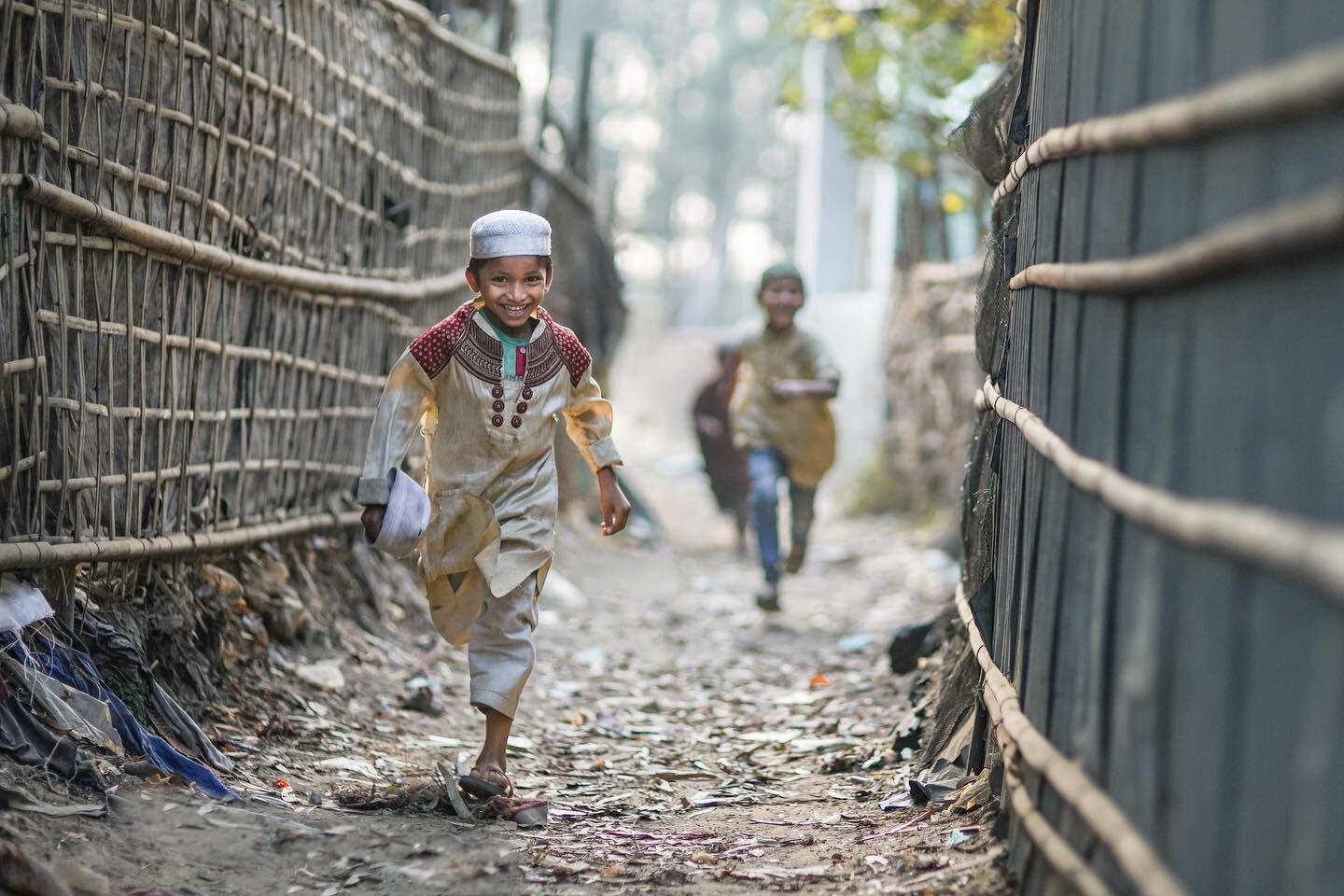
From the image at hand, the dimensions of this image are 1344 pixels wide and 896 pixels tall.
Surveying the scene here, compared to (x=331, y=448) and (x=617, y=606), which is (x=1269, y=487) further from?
(x=617, y=606)

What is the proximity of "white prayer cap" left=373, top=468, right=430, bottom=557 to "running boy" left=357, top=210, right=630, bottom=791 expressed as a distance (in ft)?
0.23

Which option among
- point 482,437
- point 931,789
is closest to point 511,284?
point 482,437

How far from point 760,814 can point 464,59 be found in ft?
15.1

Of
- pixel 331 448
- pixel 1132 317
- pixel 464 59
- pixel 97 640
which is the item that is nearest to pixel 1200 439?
pixel 1132 317

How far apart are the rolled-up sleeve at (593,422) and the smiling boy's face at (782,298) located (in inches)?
137

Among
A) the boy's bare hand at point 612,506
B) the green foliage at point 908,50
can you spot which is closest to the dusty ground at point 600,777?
the boy's bare hand at point 612,506


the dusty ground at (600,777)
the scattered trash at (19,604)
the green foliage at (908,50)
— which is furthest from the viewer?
the green foliage at (908,50)

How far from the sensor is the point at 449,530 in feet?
13.2

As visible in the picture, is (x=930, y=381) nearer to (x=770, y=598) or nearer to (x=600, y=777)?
(x=770, y=598)

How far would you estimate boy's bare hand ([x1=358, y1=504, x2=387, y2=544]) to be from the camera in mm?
3789

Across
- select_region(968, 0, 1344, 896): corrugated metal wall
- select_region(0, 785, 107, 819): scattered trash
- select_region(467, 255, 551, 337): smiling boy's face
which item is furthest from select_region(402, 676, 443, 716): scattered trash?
select_region(968, 0, 1344, 896): corrugated metal wall

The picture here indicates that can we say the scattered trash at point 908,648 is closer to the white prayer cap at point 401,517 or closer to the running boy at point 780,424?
the running boy at point 780,424

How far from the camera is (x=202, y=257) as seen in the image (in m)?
4.39

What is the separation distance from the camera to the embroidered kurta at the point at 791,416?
25.4ft
